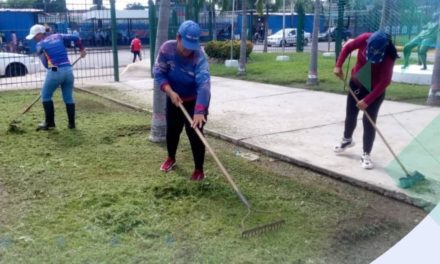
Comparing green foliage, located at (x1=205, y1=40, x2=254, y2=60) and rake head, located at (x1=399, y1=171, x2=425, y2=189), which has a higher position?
green foliage, located at (x1=205, y1=40, x2=254, y2=60)

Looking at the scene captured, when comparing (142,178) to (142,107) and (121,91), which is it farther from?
(121,91)

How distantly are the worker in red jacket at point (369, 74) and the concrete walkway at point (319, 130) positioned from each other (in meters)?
0.39

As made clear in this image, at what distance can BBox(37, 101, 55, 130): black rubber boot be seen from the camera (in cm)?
686

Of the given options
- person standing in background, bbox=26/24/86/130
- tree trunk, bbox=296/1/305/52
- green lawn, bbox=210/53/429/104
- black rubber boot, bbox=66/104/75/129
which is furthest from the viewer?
tree trunk, bbox=296/1/305/52

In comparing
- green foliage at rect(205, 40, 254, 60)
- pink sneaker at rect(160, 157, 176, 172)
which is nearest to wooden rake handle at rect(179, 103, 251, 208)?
pink sneaker at rect(160, 157, 176, 172)

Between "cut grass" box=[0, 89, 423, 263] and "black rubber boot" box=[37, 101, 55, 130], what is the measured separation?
2.38ft

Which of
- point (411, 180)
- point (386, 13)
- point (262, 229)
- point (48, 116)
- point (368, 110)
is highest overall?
point (386, 13)

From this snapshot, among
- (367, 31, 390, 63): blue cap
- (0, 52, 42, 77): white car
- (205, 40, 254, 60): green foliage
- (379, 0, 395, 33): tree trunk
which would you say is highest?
(379, 0, 395, 33): tree trunk

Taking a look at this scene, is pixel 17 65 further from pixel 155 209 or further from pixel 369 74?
pixel 369 74

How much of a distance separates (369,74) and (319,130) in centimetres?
191

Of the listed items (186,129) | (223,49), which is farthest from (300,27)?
(186,129)

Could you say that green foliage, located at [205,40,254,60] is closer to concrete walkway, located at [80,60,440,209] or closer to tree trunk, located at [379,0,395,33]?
concrete walkway, located at [80,60,440,209]

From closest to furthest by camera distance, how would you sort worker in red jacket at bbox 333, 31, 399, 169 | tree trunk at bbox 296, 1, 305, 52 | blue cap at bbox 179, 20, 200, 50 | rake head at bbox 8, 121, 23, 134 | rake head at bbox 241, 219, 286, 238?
rake head at bbox 241, 219, 286, 238, blue cap at bbox 179, 20, 200, 50, worker in red jacket at bbox 333, 31, 399, 169, rake head at bbox 8, 121, 23, 134, tree trunk at bbox 296, 1, 305, 52

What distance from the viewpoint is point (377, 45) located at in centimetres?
468
